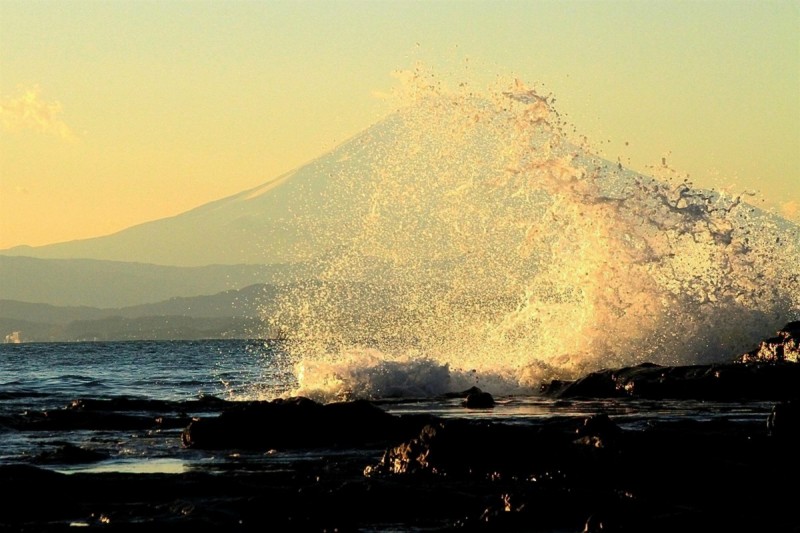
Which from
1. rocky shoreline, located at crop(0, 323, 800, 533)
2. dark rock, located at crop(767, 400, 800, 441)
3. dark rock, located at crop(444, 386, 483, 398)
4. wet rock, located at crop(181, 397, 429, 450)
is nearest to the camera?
rocky shoreline, located at crop(0, 323, 800, 533)

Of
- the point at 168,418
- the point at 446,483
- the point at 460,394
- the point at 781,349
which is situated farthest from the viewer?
the point at 460,394

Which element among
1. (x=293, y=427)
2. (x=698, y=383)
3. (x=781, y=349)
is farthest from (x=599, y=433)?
(x=781, y=349)

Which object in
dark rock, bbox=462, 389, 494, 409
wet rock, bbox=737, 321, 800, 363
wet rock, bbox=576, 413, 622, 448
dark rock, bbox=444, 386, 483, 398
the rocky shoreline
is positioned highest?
wet rock, bbox=737, 321, 800, 363

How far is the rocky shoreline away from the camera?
1387 centimetres

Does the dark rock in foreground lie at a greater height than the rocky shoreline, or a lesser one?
greater

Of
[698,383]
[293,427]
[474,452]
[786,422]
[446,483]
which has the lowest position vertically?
[446,483]

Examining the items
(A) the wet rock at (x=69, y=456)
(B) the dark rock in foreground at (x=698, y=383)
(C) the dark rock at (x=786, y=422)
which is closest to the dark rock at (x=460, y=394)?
(B) the dark rock in foreground at (x=698, y=383)

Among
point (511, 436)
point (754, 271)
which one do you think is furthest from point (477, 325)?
point (511, 436)

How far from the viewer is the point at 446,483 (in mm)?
16156

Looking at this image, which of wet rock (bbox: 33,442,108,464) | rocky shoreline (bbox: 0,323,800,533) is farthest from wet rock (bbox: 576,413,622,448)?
wet rock (bbox: 33,442,108,464)

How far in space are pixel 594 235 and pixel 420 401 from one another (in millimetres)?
12690

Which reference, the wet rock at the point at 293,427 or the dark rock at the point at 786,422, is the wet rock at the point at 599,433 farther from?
the wet rock at the point at 293,427

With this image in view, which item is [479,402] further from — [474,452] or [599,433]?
[599,433]

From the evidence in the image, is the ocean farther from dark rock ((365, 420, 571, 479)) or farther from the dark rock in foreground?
dark rock ((365, 420, 571, 479))
